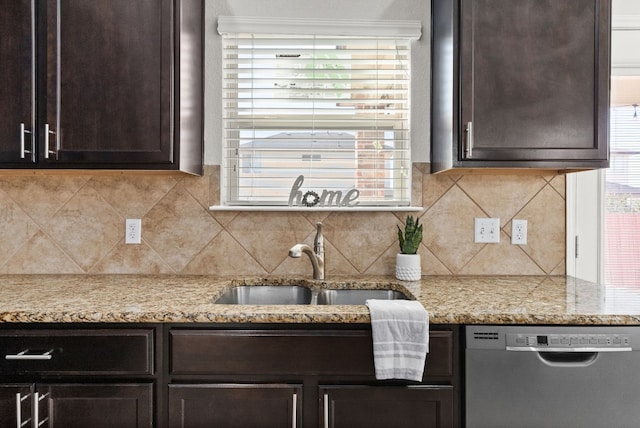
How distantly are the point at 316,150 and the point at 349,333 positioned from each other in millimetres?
1005

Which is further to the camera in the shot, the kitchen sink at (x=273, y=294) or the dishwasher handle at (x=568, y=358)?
the kitchen sink at (x=273, y=294)

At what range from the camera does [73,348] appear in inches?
52.7

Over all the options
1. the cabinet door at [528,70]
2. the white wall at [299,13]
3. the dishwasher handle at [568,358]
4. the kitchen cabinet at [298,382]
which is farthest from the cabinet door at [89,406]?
the cabinet door at [528,70]

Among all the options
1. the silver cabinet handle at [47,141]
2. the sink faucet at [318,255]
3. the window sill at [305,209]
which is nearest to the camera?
the silver cabinet handle at [47,141]

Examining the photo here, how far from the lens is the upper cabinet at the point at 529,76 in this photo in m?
1.67

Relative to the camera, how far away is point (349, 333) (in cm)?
135

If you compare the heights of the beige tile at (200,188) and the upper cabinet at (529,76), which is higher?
the upper cabinet at (529,76)

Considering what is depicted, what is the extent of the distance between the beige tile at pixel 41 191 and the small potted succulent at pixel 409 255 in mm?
1523

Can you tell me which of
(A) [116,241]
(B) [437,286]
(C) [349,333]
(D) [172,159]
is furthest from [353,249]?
(A) [116,241]

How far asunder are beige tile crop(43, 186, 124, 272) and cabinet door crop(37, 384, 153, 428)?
0.82m

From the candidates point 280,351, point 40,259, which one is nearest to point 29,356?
point 280,351

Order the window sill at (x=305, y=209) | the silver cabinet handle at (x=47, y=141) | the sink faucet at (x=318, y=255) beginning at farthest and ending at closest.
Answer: the window sill at (x=305, y=209) → the sink faucet at (x=318, y=255) → the silver cabinet handle at (x=47, y=141)

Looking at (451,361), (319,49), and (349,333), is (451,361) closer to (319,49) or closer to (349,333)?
(349,333)

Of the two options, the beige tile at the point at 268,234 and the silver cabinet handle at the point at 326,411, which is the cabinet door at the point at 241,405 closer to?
the silver cabinet handle at the point at 326,411
